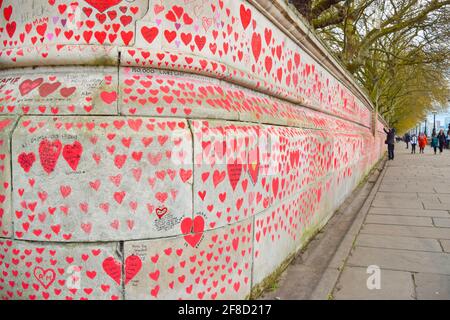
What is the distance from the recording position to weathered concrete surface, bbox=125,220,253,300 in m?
1.87

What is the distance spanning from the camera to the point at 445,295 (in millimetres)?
2660

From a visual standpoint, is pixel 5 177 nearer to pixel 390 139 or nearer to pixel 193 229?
pixel 193 229

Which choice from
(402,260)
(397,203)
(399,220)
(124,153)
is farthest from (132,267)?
(397,203)

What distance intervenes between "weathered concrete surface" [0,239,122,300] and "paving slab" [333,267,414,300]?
1.57 metres

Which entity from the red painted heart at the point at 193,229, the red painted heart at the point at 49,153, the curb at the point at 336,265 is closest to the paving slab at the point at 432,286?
the curb at the point at 336,265

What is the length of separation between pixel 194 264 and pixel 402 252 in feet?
8.29

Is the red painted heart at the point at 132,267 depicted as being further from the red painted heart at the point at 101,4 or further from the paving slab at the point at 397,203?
the paving slab at the point at 397,203

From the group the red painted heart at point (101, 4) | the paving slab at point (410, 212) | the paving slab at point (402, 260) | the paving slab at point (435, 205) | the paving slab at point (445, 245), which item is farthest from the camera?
the paving slab at point (435, 205)

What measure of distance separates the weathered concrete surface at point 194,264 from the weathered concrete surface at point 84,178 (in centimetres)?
13

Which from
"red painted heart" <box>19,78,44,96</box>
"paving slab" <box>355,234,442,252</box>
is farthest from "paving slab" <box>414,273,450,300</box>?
"red painted heart" <box>19,78,44,96</box>

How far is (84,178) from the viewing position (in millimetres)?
1821

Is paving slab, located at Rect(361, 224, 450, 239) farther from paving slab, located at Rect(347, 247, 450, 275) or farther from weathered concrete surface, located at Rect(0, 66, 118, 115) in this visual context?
weathered concrete surface, located at Rect(0, 66, 118, 115)

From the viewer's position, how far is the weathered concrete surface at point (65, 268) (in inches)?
72.1

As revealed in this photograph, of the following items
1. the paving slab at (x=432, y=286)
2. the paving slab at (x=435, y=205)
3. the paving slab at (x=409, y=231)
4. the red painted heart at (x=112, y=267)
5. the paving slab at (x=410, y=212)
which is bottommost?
the paving slab at (x=432, y=286)
